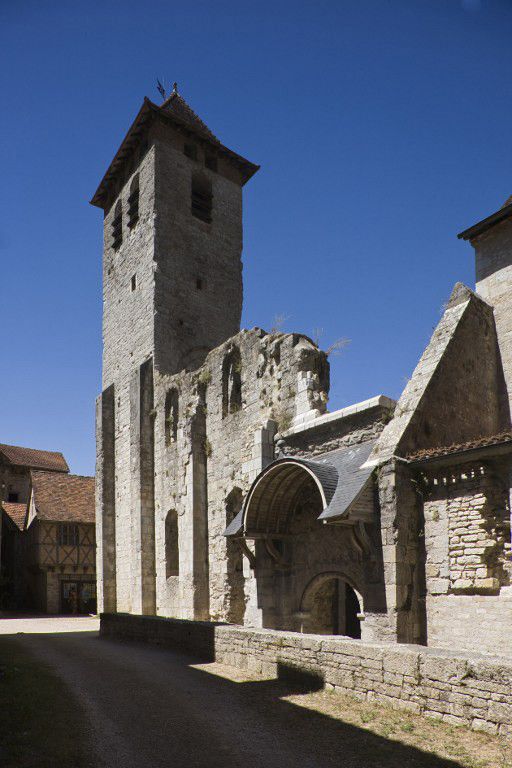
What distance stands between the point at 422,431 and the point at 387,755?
4.84m

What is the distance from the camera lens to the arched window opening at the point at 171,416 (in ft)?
57.5

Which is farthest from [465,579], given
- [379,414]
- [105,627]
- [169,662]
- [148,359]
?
[148,359]

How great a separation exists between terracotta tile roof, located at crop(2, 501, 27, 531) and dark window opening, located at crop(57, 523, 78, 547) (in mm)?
3299

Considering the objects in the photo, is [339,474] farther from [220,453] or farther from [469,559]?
[220,453]

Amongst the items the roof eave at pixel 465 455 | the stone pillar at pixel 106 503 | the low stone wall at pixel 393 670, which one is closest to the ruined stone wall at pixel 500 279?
the roof eave at pixel 465 455

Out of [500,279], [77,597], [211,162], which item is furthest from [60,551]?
[500,279]

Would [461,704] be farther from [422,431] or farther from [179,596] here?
[179,596]

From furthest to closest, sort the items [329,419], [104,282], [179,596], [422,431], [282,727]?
[104,282], [179,596], [329,419], [422,431], [282,727]

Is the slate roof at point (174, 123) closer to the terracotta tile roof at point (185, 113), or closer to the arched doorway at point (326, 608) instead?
the terracotta tile roof at point (185, 113)

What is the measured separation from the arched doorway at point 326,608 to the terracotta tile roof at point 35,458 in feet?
91.2

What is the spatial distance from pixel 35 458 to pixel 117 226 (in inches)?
786

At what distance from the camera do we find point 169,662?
9.59 m

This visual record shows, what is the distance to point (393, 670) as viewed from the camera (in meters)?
6.21

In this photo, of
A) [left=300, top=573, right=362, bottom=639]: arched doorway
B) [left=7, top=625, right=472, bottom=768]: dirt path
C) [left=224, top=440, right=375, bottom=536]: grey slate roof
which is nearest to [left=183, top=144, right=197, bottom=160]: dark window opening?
[left=224, top=440, right=375, bottom=536]: grey slate roof
